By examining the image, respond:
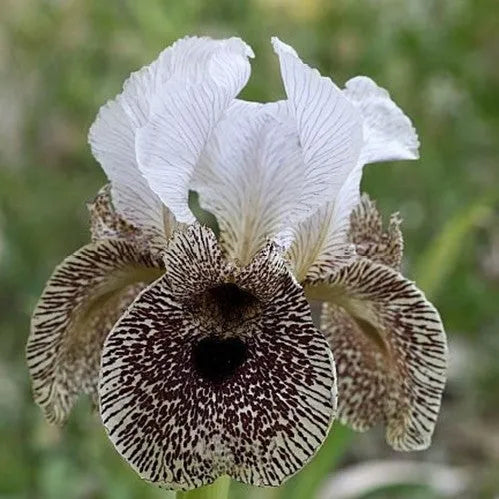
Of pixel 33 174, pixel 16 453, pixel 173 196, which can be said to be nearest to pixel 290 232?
pixel 173 196

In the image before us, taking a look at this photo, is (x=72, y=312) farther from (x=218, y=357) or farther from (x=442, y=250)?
(x=442, y=250)

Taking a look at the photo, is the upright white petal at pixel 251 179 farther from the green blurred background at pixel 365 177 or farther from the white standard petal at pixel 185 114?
the green blurred background at pixel 365 177

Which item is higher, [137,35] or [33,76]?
[137,35]

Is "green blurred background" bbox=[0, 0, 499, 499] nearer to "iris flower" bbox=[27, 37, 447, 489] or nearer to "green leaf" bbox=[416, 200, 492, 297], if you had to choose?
"green leaf" bbox=[416, 200, 492, 297]

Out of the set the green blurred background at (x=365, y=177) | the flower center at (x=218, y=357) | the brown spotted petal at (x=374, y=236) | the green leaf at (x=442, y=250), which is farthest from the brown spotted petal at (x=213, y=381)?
the green blurred background at (x=365, y=177)

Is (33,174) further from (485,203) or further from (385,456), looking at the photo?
(485,203)

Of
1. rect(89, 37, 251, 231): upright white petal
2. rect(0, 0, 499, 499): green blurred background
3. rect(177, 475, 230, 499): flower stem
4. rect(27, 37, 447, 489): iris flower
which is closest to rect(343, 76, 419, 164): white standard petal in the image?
rect(27, 37, 447, 489): iris flower

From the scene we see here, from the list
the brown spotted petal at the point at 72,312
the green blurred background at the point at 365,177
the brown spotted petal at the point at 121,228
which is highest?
the brown spotted petal at the point at 121,228
